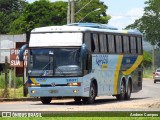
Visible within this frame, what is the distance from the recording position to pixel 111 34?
34438mm

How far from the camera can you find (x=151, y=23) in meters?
114

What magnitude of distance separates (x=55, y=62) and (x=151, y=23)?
277 ft

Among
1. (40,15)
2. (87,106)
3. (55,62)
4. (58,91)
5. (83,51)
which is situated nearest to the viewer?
(87,106)

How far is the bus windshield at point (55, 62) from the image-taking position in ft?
99.0

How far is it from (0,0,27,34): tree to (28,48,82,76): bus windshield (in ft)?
269

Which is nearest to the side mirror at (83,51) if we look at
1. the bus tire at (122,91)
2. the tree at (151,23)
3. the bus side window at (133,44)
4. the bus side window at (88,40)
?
the bus side window at (88,40)

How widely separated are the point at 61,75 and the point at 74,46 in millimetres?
1379

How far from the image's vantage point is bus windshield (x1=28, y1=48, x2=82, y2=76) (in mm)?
30172

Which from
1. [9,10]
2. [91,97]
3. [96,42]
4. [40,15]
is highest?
[9,10]

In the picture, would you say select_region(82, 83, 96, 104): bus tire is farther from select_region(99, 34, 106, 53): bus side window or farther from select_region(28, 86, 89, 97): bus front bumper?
select_region(99, 34, 106, 53): bus side window

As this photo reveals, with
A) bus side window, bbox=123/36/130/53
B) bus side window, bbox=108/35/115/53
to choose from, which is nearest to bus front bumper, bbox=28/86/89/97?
bus side window, bbox=108/35/115/53

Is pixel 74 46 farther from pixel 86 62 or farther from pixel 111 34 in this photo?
pixel 111 34

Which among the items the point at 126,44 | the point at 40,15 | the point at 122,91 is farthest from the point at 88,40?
the point at 40,15

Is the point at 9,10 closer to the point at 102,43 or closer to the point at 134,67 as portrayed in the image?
the point at 134,67
